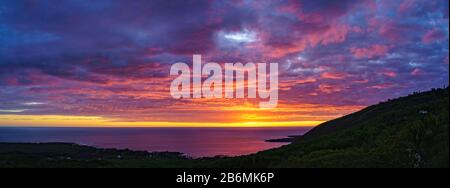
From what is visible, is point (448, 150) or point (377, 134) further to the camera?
point (377, 134)
